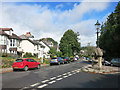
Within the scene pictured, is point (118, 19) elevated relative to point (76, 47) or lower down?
elevated

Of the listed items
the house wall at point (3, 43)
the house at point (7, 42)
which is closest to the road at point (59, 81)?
the house wall at point (3, 43)

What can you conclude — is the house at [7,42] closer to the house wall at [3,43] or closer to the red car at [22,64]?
the house wall at [3,43]

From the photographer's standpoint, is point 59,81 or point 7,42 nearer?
point 59,81

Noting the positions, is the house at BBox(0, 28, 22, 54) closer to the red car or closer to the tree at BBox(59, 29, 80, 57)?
the red car

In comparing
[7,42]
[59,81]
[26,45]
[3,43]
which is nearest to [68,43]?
[26,45]

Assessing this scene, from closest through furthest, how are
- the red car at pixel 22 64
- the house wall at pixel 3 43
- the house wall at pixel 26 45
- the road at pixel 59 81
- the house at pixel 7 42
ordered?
the road at pixel 59 81, the red car at pixel 22 64, the house wall at pixel 3 43, the house at pixel 7 42, the house wall at pixel 26 45

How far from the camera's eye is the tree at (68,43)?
192ft

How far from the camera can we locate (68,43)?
59.3 metres

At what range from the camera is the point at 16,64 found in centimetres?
1489

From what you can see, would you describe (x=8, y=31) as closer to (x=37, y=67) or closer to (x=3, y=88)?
(x=37, y=67)

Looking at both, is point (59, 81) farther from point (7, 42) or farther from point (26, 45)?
point (26, 45)

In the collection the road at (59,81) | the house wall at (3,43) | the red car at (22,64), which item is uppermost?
the house wall at (3,43)

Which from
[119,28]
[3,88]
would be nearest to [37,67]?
[3,88]

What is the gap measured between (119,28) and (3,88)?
77.8 feet
